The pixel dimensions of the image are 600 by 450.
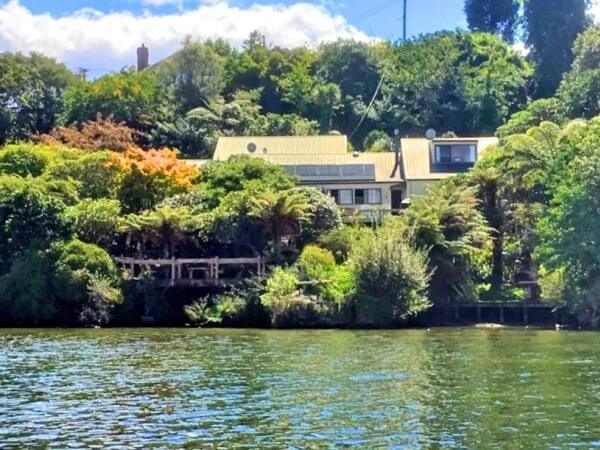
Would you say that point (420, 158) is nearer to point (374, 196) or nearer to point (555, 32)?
point (374, 196)

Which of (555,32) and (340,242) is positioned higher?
(555,32)

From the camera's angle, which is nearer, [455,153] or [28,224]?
[28,224]

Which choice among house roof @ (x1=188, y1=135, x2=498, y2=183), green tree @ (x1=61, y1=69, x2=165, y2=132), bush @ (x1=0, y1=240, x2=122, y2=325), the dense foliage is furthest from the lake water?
green tree @ (x1=61, y1=69, x2=165, y2=132)

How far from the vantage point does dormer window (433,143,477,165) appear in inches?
3369

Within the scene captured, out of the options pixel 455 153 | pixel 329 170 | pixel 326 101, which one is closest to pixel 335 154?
pixel 329 170

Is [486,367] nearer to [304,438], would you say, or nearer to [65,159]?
[304,438]

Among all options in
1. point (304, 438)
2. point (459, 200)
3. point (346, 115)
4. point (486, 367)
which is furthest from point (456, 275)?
point (346, 115)

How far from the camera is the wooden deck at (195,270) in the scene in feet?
206

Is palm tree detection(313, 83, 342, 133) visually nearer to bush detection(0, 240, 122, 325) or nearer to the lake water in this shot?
bush detection(0, 240, 122, 325)

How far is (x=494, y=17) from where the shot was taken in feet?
452

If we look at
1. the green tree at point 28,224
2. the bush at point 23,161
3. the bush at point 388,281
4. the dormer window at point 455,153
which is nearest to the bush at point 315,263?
the bush at point 388,281

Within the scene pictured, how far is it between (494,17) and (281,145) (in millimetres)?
56726

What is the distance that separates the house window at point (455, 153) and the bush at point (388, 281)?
29.7m

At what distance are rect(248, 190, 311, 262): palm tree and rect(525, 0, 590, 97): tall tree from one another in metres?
60.7
